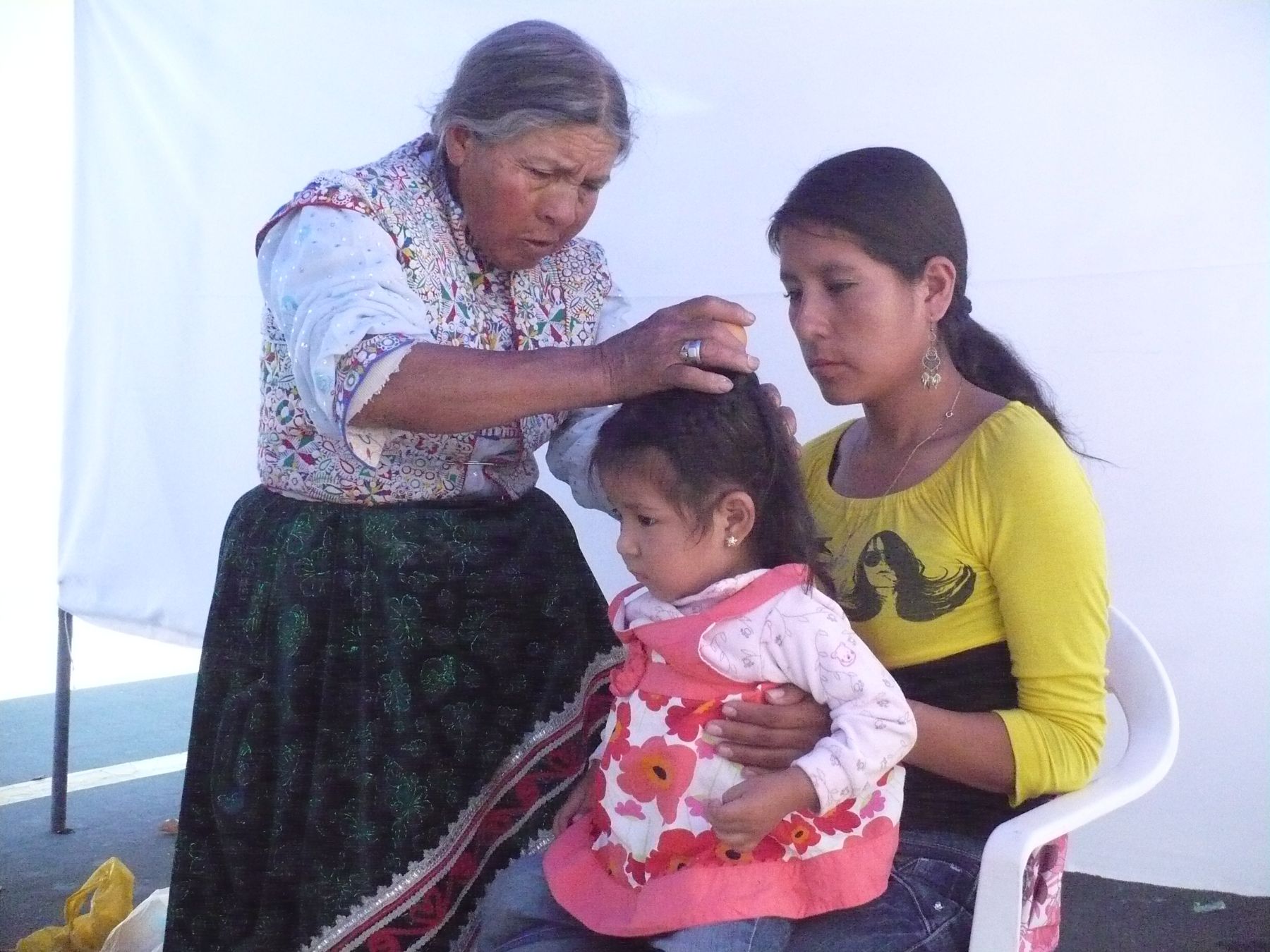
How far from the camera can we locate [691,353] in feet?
4.76

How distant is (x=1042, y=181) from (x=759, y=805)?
5.06 ft

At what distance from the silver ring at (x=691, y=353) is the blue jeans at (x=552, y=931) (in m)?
0.62

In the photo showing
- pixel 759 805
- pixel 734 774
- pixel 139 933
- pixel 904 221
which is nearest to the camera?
pixel 759 805

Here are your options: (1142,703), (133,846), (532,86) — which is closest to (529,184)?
(532,86)

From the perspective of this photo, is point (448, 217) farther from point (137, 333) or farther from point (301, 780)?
point (137, 333)

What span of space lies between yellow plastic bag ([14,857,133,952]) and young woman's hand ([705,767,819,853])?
6.29 feet

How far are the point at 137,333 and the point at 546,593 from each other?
2.13 meters

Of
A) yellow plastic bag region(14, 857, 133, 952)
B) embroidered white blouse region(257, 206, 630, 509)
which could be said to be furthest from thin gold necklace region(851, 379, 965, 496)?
yellow plastic bag region(14, 857, 133, 952)

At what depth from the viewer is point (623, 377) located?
1475 mm

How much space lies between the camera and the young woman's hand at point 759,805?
126 cm

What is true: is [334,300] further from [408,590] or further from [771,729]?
[771,729]

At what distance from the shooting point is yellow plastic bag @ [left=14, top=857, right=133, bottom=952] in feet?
8.70

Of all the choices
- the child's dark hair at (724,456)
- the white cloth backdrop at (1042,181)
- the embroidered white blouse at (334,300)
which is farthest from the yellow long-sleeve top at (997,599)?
the white cloth backdrop at (1042,181)

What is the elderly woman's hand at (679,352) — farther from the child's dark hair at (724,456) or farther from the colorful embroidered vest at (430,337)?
the colorful embroidered vest at (430,337)
